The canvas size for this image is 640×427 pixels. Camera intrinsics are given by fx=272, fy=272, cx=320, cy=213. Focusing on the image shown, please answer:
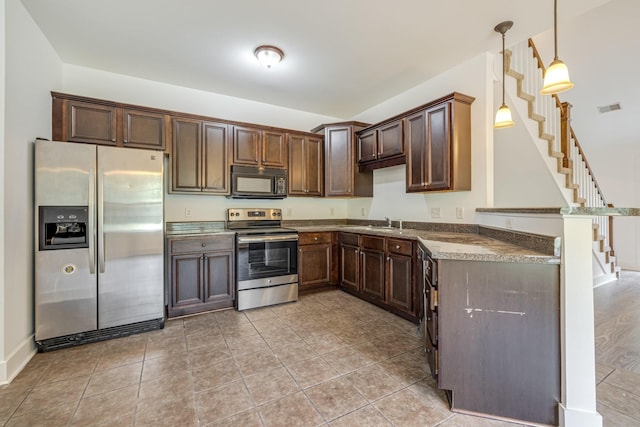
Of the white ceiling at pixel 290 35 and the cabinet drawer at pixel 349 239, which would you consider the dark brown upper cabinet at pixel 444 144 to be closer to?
the white ceiling at pixel 290 35

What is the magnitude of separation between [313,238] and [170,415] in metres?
2.48

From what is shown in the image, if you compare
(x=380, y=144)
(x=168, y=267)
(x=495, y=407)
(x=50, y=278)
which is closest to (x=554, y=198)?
(x=380, y=144)

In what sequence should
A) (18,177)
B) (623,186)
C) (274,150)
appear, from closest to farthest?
(18,177) < (274,150) < (623,186)

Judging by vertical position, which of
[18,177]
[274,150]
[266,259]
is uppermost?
[274,150]

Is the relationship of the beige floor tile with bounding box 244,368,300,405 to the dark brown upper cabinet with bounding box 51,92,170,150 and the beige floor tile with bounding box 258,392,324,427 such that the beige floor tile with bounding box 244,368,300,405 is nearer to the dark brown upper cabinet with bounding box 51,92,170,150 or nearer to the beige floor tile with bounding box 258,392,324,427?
the beige floor tile with bounding box 258,392,324,427

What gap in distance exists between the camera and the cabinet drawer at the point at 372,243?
125 inches

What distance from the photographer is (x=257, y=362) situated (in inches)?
82.8

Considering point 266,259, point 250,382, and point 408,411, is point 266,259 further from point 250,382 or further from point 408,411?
point 408,411

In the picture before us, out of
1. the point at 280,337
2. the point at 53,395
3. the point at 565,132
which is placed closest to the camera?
the point at 53,395

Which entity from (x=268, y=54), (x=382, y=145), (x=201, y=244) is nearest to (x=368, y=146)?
(x=382, y=145)

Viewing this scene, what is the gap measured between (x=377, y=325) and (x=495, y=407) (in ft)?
4.27

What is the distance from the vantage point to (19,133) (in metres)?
2.09

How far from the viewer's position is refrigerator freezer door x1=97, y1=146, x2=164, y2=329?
247 centimetres

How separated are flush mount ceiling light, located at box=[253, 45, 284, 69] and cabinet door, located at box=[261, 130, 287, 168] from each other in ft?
3.27
